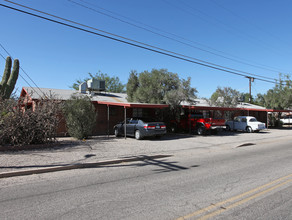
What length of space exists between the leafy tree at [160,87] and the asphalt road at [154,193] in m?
11.9

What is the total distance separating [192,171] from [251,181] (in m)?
1.72

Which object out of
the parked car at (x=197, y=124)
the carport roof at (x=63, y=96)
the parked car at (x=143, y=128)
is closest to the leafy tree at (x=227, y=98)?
the parked car at (x=197, y=124)

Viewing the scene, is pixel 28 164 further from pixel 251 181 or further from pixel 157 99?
pixel 157 99

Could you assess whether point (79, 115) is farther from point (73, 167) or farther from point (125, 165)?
point (125, 165)

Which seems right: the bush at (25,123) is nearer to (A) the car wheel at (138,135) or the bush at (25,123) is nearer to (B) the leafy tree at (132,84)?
(A) the car wheel at (138,135)

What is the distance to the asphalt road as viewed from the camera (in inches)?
147

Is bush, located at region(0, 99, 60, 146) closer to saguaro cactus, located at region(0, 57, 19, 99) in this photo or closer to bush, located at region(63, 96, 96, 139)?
bush, located at region(63, 96, 96, 139)

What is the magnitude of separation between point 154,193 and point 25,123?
807 centimetres

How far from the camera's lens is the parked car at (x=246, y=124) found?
2155 centimetres

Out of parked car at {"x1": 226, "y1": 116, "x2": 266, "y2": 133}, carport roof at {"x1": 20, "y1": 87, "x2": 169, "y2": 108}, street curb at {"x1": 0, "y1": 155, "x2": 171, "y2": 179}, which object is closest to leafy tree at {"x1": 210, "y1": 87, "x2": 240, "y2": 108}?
parked car at {"x1": 226, "y1": 116, "x2": 266, "y2": 133}

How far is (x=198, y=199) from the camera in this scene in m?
4.34

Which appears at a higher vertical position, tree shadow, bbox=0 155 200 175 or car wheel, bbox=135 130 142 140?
car wheel, bbox=135 130 142 140

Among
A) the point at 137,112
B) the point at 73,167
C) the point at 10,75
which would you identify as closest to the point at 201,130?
the point at 137,112

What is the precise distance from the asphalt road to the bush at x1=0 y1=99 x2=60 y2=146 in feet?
14.6
